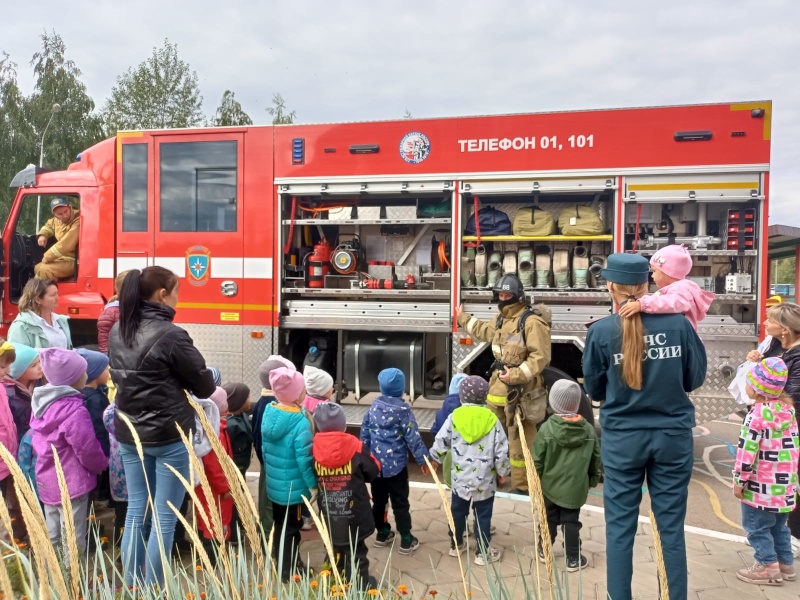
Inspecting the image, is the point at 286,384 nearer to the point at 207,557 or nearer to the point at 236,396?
the point at 236,396

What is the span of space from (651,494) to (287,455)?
6.17ft

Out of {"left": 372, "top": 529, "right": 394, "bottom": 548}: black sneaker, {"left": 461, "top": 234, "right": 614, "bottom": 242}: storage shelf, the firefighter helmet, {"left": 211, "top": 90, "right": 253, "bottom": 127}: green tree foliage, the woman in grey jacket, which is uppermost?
{"left": 211, "top": 90, "right": 253, "bottom": 127}: green tree foliage

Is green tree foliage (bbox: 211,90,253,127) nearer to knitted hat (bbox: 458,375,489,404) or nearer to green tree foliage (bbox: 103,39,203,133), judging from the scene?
green tree foliage (bbox: 103,39,203,133)

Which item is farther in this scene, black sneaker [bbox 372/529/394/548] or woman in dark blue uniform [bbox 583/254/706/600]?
black sneaker [bbox 372/529/394/548]

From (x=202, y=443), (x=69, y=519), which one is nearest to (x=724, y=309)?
(x=202, y=443)

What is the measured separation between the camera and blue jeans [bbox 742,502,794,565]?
10.9ft

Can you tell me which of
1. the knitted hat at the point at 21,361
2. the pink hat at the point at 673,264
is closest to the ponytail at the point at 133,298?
the knitted hat at the point at 21,361

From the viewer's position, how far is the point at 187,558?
3.65 metres

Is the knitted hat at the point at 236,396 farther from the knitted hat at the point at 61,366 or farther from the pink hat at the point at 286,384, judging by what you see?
the knitted hat at the point at 61,366

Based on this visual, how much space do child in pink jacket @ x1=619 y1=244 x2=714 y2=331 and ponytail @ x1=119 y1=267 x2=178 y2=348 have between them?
2.32 m

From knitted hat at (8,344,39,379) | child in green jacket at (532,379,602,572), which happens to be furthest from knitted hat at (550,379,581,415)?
knitted hat at (8,344,39,379)

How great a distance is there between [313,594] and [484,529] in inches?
81.1

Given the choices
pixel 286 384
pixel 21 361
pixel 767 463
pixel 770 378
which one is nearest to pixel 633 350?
pixel 770 378

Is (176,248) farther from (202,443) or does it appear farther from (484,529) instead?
(484,529)
